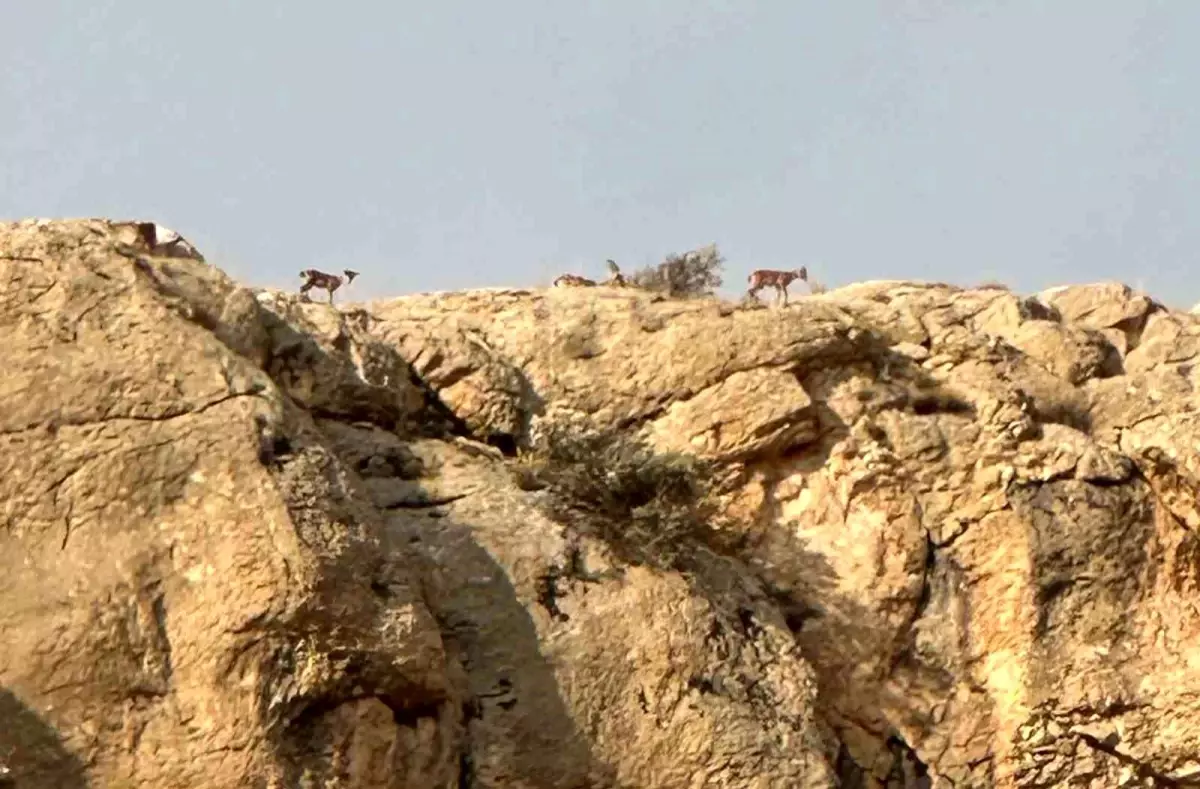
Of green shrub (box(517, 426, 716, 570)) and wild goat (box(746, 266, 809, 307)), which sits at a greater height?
wild goat (box(746, 266, 809, 307))

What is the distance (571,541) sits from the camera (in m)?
10.3

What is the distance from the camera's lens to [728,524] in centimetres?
1205

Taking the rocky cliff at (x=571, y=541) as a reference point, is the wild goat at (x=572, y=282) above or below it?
above

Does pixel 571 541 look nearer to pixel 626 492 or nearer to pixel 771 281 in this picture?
pixel 626 492

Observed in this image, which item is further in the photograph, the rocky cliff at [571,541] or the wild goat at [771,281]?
the wild goat at [771,281]

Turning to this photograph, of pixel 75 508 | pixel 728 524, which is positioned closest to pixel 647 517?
pixel 728 524

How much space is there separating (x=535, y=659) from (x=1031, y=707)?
14.4ft

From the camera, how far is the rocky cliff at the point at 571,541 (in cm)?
807

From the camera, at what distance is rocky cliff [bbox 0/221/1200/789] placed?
26.5ft

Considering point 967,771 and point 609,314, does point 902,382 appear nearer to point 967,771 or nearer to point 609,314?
point 609,314

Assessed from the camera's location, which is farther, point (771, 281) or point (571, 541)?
point (771, 281)

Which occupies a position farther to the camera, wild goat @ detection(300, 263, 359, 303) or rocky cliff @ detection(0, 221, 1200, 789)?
wild goat @ detection(300, 263, 359, 303)

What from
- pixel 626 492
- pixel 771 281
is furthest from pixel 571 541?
pixel 771 281

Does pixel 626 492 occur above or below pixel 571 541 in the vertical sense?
above
